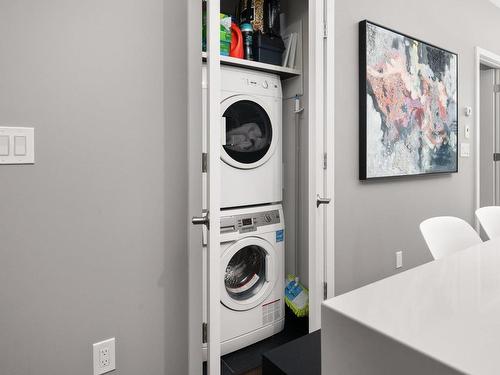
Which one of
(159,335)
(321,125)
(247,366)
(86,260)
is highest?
(321,125)

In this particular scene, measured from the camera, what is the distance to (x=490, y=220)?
1.85m

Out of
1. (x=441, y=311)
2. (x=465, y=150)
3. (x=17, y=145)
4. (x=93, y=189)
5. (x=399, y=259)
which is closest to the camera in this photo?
(x=441, y=311)

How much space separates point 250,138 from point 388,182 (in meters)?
1.09

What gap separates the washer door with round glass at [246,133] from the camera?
6.37 ft

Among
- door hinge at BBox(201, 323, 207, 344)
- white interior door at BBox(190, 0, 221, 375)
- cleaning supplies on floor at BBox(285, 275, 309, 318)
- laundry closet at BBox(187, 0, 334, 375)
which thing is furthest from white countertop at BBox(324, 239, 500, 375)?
cleaning supplies on floor at BBox(285, 275, 309, 318)

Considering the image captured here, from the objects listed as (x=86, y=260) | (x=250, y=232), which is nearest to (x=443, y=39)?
(x=250, y=232)

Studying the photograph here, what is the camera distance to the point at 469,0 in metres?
3.03

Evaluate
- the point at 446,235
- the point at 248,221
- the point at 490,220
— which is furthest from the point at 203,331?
the point at 490,220

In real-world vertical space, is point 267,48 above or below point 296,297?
above

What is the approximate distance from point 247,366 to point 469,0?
356cm

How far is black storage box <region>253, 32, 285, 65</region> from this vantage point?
2.17 metres

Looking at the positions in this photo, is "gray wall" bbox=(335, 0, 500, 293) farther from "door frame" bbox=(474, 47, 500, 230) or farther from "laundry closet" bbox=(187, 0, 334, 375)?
"laundry closet" bbox=(187, 0, 334, 375)

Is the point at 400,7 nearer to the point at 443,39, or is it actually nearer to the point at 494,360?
the point at 443,39

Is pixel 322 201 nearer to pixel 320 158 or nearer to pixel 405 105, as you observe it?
pixel 320 158
